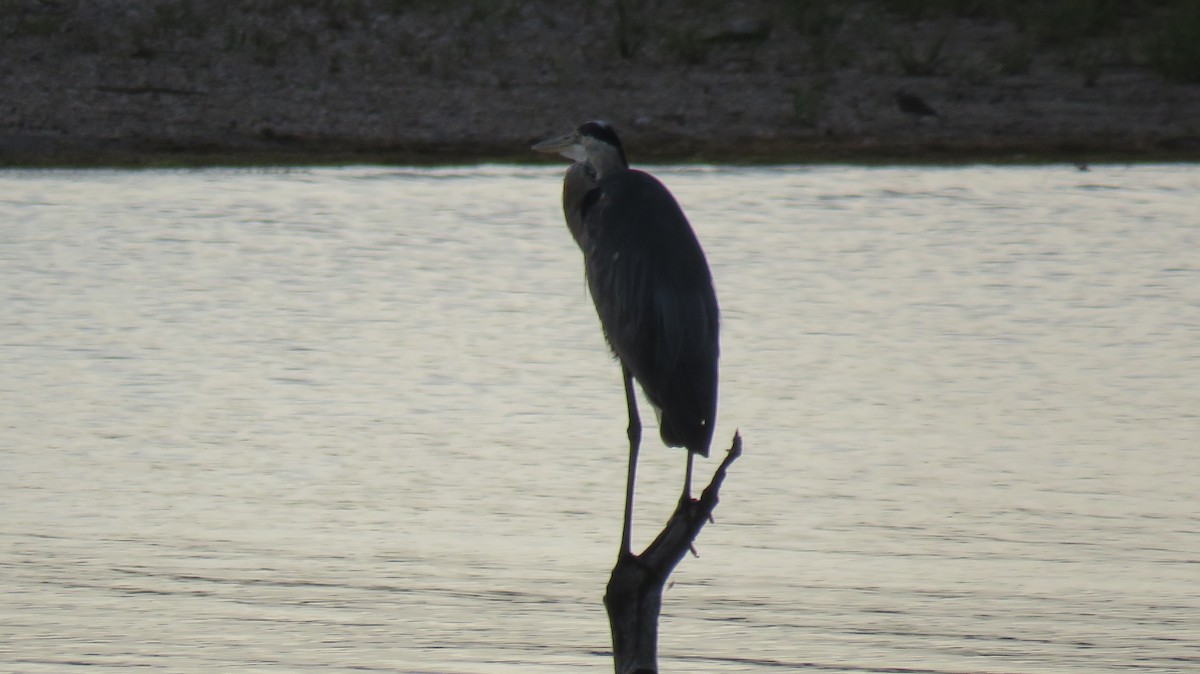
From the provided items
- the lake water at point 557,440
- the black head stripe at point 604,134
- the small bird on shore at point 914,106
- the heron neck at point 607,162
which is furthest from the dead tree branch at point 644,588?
the small bird on shore at point 914,106

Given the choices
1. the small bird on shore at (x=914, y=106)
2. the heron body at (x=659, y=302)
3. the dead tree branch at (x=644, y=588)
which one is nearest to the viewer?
the dead tree branch at (x=644, y=588)

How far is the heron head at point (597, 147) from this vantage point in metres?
6.10

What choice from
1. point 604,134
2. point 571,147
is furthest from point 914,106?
point 604,134

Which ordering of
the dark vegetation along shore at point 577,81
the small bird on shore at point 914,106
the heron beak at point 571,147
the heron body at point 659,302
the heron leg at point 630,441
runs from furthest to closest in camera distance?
1. the small bird on shore at point 914,106
2. the dark vegetation along shore at point 577,81
3. the heron beak at point 571,147
4. the heron leg at point 630,441
5. the heron body at point 659,302

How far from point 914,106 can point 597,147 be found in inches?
480

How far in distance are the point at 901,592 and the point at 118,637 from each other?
239 cm

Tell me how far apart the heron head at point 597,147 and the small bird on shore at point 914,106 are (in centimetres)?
1198

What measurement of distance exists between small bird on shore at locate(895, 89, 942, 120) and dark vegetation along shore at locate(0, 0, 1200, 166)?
3 centimetres

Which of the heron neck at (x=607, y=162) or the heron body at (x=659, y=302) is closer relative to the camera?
the heron body at (x=659, y=302)

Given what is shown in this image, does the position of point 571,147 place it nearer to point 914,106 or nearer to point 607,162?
point 607,162

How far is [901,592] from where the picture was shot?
671 cm

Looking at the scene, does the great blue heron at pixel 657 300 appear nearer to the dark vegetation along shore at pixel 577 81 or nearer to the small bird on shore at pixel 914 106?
the dark vegetation along shore at pixel 577 81

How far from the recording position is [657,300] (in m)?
5.54

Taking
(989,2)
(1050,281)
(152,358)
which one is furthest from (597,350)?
(989,2)
